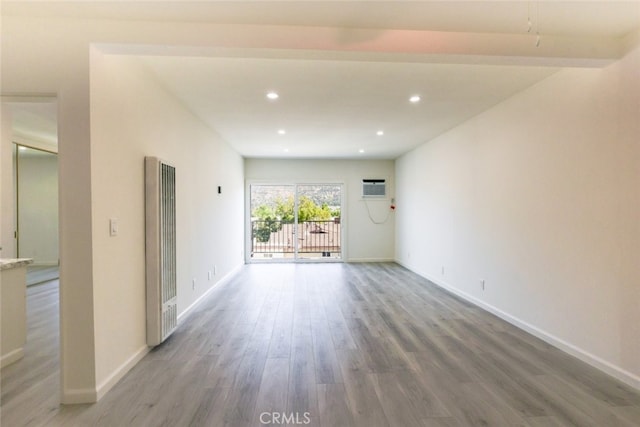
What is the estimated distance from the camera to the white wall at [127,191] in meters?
1.99

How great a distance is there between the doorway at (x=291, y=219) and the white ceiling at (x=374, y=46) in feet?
13.0

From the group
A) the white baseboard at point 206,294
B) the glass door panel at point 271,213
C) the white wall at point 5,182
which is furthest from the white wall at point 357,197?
the white wall at point 5,182

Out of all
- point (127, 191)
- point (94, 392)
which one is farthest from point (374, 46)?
point (94, 392)

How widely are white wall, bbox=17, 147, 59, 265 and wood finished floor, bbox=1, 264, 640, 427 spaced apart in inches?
131

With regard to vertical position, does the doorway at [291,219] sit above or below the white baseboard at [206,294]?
above

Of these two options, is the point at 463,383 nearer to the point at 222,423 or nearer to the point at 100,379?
the point at 222,423

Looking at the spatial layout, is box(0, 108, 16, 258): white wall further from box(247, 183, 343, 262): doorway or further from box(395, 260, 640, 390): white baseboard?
box(395, 260, 640, 390): white baseboard

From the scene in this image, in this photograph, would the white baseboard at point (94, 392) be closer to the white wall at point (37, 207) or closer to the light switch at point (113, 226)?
the light switch at point (113, 226)

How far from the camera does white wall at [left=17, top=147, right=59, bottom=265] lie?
5648mm

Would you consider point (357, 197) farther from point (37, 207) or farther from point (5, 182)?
point (37, 207)

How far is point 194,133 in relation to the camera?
12.3ft

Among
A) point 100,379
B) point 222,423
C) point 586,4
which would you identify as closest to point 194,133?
point 100,379

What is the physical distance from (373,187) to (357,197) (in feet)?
1.54

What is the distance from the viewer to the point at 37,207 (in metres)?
5.72
